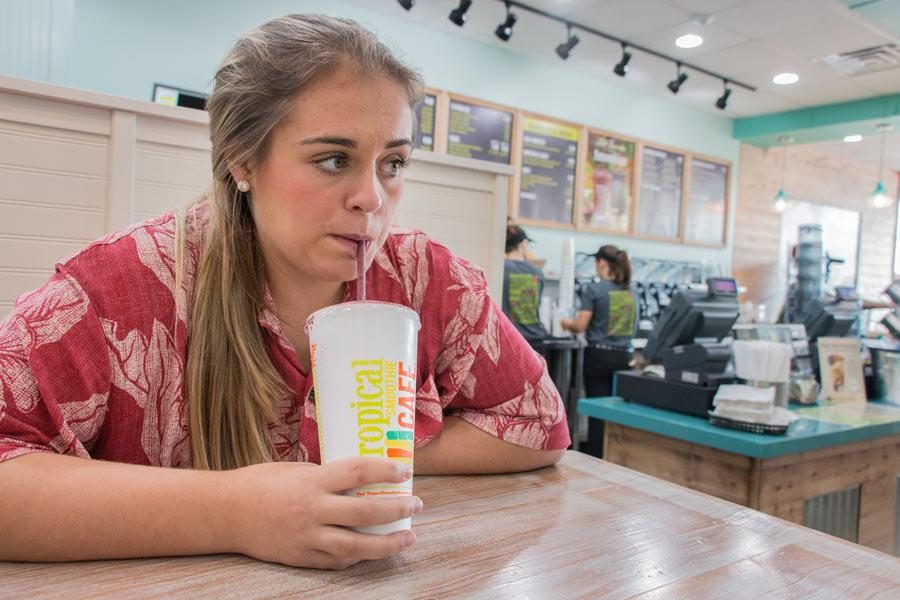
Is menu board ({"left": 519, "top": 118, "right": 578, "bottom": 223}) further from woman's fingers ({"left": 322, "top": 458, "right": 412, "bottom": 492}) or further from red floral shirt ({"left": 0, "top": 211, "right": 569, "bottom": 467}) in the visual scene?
woman's fingers ({"left": 322, "top": 458, "right": 412, "bottom": 492})

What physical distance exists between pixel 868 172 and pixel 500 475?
10.5 metres

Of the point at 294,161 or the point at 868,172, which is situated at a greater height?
the point at 868,172

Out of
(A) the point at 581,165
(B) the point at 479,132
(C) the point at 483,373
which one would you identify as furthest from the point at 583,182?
(C) the point at 483,373

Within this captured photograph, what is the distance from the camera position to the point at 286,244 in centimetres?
94

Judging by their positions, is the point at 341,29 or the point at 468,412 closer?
the point at 341,29

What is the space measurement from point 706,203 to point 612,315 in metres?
3.37

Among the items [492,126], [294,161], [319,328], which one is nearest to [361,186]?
[294,161]

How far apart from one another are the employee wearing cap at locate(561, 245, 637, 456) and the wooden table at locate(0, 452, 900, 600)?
3696mm

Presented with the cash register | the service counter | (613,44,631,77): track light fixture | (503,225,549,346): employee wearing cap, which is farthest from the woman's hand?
(613,44,631,77): track light fixture

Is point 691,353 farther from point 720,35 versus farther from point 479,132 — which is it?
point 720,35

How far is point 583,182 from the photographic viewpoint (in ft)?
20.0

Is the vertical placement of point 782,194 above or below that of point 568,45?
below

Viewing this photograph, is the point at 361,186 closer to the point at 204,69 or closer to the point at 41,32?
the point at 41,32

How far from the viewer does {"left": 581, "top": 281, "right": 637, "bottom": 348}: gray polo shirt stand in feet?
15.0
